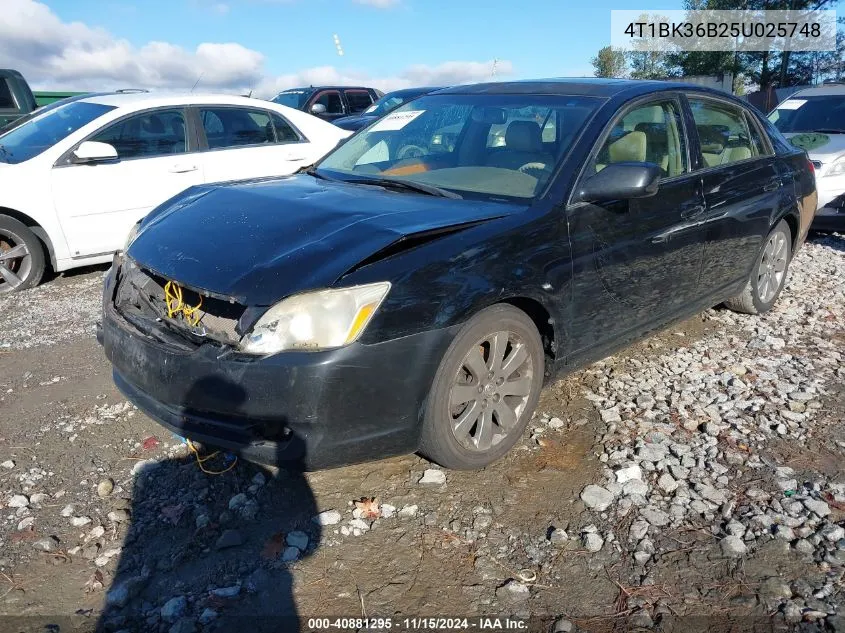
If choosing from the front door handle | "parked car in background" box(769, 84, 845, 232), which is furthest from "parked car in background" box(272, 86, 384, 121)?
"parked car in background" box(769, 84, 845, 232)

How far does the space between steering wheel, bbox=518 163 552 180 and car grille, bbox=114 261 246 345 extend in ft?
5.26

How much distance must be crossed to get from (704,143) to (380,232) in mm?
2493

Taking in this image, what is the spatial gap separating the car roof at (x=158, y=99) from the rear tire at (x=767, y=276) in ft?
16.8

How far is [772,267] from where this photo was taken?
5.20 meters

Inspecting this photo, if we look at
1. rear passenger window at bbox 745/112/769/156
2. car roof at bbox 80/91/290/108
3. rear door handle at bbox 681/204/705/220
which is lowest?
rear door handle at bbox 681/204/705/220

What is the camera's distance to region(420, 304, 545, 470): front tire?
2.77 meters

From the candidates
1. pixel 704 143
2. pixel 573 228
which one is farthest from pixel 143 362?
pixel 704 143

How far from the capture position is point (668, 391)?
3.95m

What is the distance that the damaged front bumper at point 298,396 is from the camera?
2441 mm

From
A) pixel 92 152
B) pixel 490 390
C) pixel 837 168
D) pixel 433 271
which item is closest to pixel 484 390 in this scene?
pixel 490 390

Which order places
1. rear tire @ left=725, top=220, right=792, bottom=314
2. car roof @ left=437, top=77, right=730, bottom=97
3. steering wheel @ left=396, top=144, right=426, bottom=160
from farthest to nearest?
rear tire @ left=725, top=220, right=792, bottom=314, steering wheel @ left=396, top=144, right=426, bottom=160, car roof @ left=437, top=77, right=730, bottom=97

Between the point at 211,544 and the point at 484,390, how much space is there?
4.20 feet

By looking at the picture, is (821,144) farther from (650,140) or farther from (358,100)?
(358,100)

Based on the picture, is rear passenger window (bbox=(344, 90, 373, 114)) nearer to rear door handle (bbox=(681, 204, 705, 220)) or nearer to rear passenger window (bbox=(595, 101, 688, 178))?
rear passenger window (bbox=(595, 101, 688, 178))
